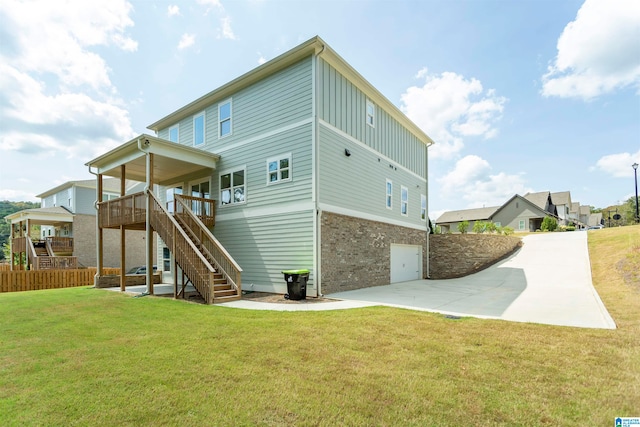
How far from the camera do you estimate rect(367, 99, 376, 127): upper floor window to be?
13.8m

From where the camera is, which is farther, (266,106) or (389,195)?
(389,195)

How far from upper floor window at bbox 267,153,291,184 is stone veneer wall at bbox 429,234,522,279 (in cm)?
1232

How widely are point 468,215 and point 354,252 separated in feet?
135

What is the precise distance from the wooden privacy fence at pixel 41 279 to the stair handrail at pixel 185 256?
382 inches

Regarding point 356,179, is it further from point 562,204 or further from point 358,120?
point 562,204

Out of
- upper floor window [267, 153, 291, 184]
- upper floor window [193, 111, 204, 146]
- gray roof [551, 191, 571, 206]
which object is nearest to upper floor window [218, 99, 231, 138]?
upper floor window [193, 111, 204, 146]

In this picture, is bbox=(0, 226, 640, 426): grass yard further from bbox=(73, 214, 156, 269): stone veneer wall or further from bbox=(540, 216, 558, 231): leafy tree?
bbox=(540, 216, 558, 231): leafy tree

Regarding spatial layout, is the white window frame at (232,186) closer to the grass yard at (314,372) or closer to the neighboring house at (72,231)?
the grass yard at (314,372)

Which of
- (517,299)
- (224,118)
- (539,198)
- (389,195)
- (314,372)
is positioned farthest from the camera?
(539,198)

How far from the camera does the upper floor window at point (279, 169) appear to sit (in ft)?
36.7

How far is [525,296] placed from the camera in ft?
32.7

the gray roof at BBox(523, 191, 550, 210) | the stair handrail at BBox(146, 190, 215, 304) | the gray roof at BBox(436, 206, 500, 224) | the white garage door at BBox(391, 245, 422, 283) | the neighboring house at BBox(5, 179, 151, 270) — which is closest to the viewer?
the stair handrail at BBox(146, 190, 215, 304)

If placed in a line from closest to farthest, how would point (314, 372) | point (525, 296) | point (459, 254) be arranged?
point (314, 372) < point (525, 296) < point (459, 254)

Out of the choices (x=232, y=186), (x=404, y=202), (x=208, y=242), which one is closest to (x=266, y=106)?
(x=232, y=186)
